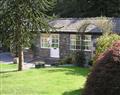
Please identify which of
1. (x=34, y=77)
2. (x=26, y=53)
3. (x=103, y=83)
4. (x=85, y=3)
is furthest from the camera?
(x=85, y=3)

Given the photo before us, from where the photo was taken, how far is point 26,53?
39.2 metres

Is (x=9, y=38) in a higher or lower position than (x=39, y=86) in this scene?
higher

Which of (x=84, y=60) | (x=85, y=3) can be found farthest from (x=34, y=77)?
(x=85, y=3)

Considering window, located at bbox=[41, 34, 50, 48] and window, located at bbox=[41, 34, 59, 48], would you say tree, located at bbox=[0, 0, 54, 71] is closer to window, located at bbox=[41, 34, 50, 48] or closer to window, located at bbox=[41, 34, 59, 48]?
window, located at bbox=[41, 34, 59, 48]

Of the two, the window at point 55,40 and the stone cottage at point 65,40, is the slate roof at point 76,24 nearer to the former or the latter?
the stone cottage at point 65,40

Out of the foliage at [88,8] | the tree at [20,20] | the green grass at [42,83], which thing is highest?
the foliage at [88,8]

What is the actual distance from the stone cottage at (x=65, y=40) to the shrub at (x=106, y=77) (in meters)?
24.5

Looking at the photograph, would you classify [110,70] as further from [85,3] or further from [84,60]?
[85,3]

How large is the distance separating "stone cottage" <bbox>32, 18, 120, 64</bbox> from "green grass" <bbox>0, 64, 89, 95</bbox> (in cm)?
1001

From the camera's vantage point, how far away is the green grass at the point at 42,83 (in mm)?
17594

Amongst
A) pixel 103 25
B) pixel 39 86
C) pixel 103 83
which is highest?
pixel 103 25

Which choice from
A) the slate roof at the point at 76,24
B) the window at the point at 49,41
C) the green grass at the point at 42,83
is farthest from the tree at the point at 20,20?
the window at the point at 49,41

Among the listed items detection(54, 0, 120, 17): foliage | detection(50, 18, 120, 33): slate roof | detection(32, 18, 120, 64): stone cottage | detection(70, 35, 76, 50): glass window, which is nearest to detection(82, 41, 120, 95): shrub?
detection(50, 18, 120, 33): slate roof

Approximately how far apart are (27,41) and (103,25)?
6.81 m
